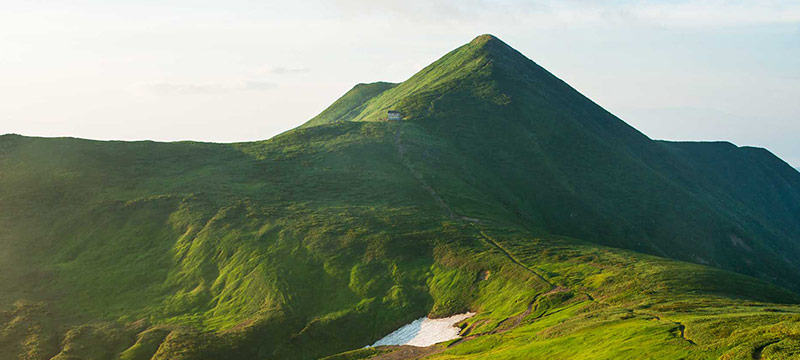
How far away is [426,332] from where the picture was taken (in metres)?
100

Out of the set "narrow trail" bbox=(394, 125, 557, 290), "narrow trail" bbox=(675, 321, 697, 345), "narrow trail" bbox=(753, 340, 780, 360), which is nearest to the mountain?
"narrow trail" bbox=(753, 340, 780, 360)

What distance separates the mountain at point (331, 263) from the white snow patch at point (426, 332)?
2.18 metres

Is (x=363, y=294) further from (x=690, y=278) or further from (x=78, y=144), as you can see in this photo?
(x=78, y=144)

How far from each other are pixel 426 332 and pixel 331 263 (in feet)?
92.0

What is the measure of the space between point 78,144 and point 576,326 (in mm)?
141093

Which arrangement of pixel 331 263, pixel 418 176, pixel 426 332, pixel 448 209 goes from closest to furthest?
pixel 426 332
pixel 331 263
pixel 448 209
pixel 418 176

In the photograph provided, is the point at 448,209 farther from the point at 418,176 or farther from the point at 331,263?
the point at 331,263

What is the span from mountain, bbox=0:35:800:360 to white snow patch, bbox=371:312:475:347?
2.18 meters

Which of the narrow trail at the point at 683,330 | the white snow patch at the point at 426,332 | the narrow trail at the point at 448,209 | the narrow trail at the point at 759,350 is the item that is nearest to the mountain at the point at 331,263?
the narrow trail at the point at 759,350

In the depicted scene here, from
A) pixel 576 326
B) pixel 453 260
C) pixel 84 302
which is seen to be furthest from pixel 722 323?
pixel 84 302

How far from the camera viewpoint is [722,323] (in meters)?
60.8

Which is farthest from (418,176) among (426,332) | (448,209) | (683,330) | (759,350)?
(759,350)

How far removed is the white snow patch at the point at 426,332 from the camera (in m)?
96.1

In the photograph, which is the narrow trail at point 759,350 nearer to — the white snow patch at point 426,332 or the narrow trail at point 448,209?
the white snow patch at point 426,332
